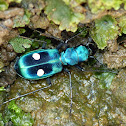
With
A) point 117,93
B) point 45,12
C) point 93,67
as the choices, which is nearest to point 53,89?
point 93,67

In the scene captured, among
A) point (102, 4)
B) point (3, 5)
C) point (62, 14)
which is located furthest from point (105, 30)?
point (3, 5)

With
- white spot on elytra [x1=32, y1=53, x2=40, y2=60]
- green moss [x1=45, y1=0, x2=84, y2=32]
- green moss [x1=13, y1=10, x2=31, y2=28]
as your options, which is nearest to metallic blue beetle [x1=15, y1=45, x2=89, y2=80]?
white spot on elytra [x1=32, y1=53, x2=40, y2=60]

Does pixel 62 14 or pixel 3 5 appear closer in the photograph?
pixel 3 5

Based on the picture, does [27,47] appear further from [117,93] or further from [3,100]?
[117,93]

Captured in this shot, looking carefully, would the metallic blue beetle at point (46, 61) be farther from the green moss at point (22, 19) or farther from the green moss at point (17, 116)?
the green moss at point (22, 19)

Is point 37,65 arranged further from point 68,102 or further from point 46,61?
point 68,102

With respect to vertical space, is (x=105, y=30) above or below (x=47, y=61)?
above

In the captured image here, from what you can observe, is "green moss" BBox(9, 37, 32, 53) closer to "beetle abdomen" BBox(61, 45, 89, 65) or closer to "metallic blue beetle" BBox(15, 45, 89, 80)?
"metallic blue beetle" BBox(15, 45, 89, 80)
